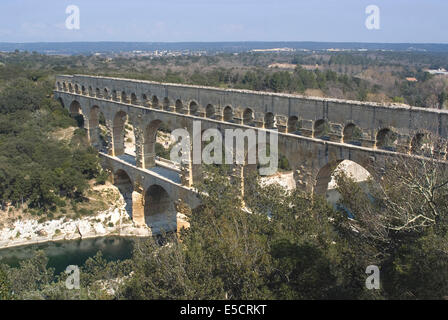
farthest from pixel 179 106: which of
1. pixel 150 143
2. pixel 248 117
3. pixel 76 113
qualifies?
pixel 76 113

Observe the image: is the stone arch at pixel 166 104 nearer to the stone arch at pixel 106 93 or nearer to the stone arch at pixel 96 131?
the stone arch at pixel 106 93

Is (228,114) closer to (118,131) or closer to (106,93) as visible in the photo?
(118,131)

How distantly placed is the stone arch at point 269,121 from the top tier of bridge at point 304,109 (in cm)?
4

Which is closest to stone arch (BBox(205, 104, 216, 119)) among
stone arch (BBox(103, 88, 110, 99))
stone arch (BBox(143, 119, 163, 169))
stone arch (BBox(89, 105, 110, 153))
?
stone arch (BBox(143, 119, 163, 169))

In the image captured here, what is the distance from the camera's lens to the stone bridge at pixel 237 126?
36.9ft

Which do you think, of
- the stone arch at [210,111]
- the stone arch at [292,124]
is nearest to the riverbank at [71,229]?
the stone arch at [210,111]

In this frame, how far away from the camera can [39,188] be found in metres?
21.4

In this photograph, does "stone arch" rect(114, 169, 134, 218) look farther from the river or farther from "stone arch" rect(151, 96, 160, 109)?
"stone arch" rect(151, 96, 160, 109)

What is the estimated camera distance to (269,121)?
1451 cm

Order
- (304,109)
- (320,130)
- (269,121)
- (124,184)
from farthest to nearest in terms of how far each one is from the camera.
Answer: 1. (124,184)
2. (269,121)
3. (320,130)
4. (304,109)

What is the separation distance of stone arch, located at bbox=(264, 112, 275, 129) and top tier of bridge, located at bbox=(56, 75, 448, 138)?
44 millimetres

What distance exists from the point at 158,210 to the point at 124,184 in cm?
283

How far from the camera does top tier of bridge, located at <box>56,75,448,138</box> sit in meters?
10.7

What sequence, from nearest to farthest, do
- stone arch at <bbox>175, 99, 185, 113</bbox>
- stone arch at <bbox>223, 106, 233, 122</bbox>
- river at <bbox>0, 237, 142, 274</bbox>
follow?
stone arch at <bbox>223, 106, 233, 122</bbox> < stone arch at <bbox>175, 99, 185, 113</bbox> < river at <bbox>0, 237, 142, 274</bbox>
